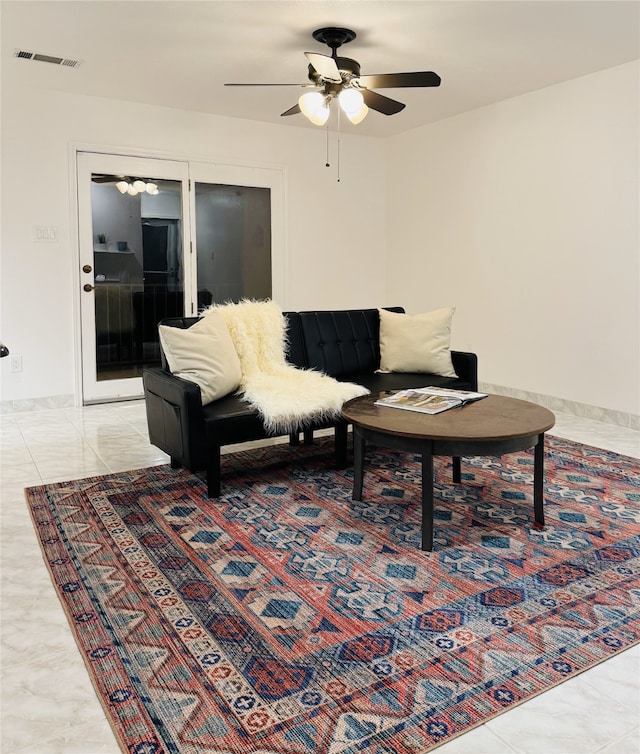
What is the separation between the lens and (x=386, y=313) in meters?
4.24

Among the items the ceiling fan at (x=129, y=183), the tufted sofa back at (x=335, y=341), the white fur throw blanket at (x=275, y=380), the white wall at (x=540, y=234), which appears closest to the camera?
the white fur throw blanket at (x=275, y=380)

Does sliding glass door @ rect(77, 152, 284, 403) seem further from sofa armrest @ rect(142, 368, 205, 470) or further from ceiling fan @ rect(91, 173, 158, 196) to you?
sofa armrest @ rect(142, 368, 205, 470)

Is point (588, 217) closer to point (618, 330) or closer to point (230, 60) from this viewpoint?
point (618, 330)

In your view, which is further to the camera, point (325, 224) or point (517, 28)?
point (325, 224)

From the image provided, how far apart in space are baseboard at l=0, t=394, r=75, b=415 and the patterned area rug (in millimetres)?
2098

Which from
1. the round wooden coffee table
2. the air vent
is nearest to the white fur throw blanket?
the round wooden coffee table

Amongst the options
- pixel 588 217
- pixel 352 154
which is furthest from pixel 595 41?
pixel 352 154

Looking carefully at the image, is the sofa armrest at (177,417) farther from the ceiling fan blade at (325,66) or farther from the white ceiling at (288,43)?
the white ceiling at (288,43)

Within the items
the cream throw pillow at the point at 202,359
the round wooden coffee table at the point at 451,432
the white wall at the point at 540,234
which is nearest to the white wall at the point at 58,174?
the white wall at the point at 540,234

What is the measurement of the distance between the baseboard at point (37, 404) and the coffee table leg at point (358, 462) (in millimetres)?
3196

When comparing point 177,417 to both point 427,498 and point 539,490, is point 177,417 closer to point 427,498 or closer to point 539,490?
point 427,498

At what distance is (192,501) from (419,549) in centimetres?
112

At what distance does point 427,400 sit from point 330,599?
1.14 meters

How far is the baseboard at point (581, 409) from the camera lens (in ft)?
14.8
